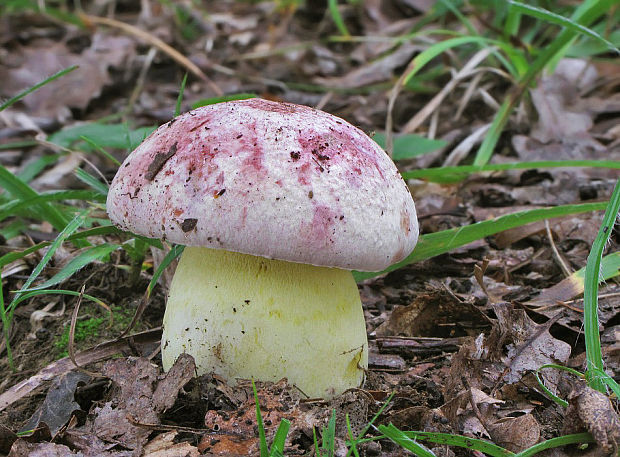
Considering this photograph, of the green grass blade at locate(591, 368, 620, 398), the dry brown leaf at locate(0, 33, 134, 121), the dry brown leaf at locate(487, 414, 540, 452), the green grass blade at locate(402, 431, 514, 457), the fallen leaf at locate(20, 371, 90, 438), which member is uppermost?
the green grass blade at locate(591, 368, 620, 398)

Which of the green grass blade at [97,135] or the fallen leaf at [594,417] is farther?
the green grass blade at [97,135]

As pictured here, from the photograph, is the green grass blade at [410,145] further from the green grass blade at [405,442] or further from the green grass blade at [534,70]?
the green grass blade at [405,442]

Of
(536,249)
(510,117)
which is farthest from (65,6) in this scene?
(536,249)

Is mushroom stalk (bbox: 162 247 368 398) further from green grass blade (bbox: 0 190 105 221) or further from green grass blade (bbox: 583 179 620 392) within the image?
green grass blade (bbox: 0 190 105 221)

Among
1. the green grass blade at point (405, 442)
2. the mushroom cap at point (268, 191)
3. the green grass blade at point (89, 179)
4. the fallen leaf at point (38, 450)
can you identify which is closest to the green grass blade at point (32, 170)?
the green grass blade at point (89, 179)

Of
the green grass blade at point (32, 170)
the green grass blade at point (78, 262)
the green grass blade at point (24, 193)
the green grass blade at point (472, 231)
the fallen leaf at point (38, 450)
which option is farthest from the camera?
the green grass blade at point (32, 170)

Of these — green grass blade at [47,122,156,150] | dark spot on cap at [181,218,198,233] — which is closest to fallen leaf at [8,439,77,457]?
dark spot on cap at [181,218,198,233]
